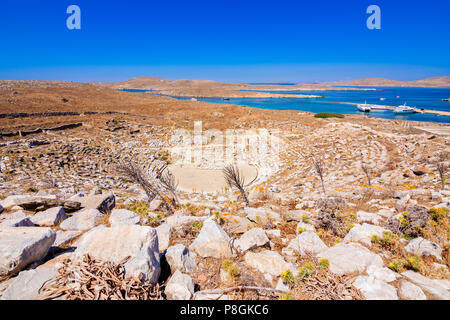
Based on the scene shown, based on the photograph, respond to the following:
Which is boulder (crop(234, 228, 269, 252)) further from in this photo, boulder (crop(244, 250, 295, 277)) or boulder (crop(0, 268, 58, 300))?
boulder (crop(0, 268, 58, 300))

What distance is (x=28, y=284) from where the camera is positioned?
2.53 m

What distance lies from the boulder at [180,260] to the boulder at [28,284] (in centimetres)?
162

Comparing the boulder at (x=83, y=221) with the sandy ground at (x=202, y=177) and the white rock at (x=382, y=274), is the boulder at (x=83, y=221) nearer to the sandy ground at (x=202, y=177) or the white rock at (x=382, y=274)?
the white rock at (x=382, y=274)

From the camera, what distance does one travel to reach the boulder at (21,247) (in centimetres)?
276

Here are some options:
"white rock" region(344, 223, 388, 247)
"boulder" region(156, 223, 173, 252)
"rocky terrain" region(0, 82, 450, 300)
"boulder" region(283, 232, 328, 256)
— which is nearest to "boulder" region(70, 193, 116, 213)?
"rocky terrain" region(0, 82, 450, 300)

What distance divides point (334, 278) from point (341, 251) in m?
0.82

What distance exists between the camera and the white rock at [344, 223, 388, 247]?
181 inches

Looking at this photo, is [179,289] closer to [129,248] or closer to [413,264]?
[129,248]

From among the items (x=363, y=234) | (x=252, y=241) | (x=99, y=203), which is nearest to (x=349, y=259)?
(x=363, y=234)

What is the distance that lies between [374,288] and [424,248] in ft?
6.27

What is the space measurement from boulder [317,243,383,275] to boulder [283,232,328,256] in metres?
0.24

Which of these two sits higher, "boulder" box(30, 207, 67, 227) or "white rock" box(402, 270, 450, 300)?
"boulder" box(30, 207, 67, 227)

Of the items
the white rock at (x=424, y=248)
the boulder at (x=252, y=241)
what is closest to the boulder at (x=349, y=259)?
the white rock at (x=424, y=248)

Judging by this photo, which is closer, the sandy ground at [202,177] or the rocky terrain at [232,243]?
the rocky terrain at [232,243]
